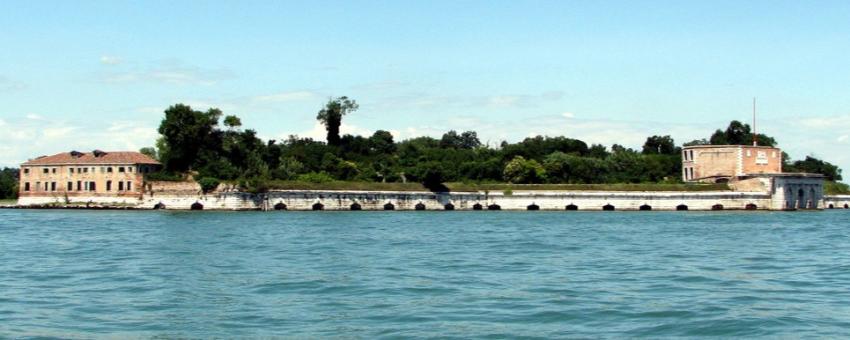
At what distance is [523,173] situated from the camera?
82125 millimetres

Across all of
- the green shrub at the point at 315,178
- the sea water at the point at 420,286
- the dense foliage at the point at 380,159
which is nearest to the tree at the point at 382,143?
the dense foliage at the point at 380,159

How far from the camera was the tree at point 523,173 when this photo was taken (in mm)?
82000

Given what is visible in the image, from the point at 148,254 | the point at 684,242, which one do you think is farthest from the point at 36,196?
the point at 684,242

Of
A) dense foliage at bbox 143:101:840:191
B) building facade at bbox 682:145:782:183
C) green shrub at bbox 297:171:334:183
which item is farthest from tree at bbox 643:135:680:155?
green shrub at bbox 297:171:334:183

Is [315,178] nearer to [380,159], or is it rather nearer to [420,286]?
[380,159]

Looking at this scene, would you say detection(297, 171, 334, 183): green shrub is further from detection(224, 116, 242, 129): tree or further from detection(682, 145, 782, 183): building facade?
detection(682, 145, 782, 183): building facade

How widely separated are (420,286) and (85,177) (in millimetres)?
58982

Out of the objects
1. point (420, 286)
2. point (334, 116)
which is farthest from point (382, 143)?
point (420, 286)

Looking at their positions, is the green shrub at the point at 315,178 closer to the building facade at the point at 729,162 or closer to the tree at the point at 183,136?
the tree at the point at 183,136

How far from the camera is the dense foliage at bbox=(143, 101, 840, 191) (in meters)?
72.4

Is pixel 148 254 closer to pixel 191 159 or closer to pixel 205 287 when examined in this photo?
pixel 205 287

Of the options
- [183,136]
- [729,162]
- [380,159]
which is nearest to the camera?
[183,136]

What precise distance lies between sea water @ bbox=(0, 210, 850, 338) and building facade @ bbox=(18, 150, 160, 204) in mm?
36577

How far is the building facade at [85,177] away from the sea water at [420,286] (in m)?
36.6
